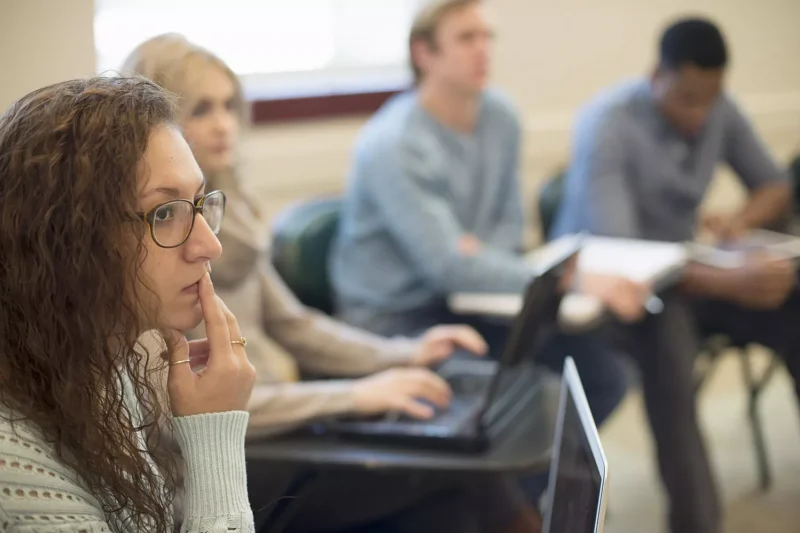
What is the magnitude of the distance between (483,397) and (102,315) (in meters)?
0.86

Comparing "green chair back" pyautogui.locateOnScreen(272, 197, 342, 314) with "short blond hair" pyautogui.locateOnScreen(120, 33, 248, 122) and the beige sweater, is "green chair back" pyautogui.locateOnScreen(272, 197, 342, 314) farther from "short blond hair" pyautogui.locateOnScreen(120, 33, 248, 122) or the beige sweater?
"short blond hair" pyautogui.locateOnScreen(120, 33, 248, 122)

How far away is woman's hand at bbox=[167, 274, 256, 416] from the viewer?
0.90 m

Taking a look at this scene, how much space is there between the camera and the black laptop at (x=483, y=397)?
1.37 meters

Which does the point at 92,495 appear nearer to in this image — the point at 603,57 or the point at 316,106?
the point at 316,106

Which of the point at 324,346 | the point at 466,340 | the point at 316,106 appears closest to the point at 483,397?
the point at 466,340

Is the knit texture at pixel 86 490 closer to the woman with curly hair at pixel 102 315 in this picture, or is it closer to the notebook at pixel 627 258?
the woman with curly hair at pixel 102 315

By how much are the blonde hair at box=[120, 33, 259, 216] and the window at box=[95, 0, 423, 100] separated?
1.16 m

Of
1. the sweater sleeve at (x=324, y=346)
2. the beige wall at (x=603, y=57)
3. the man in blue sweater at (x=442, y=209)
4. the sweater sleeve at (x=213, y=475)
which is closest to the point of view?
the sweater sleeve at (x=213, y=475)

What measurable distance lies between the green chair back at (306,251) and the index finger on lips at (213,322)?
1.23 meters

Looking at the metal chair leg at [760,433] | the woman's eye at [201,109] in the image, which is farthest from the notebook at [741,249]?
the woman's eye at [201,109]

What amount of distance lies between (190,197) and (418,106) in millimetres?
1576

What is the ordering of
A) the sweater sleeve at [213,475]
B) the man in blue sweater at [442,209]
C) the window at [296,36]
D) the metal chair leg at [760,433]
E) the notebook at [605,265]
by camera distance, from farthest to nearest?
1. the window at [296,36]
2. the metal chair leg at [760,433]
3. the man in blue sweater at [442,209]
4. the notebook at [605,265]
5. the sweater sleeve at [213,475]

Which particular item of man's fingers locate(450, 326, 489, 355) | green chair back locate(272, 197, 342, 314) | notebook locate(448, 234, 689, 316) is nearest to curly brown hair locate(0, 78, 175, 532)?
man's fingers locate(450, 326, 489, 355)

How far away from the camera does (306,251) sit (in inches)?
87.4
